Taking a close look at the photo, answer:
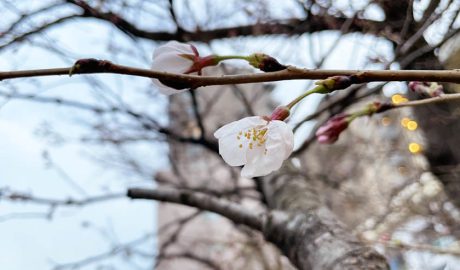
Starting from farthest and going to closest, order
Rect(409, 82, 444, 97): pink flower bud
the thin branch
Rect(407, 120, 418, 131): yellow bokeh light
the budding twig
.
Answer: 1. Rect(407, 120, 418, 131): yellow bokeh light
2. the thin branch
3. Rect(409, 82, 444, 97): pink flower bud
4. the budding twig

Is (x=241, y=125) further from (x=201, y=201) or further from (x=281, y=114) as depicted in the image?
(x=201, y=201)

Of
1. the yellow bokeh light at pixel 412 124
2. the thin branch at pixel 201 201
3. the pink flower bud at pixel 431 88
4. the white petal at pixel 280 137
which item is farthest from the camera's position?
the yellow bokeh light at pixel 412 124

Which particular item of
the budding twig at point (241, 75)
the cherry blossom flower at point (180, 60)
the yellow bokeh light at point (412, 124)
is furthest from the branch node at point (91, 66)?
the yellow bokeh light at point (412, 124)

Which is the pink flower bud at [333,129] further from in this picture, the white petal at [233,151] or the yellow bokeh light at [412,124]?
the yellow bokeh light at [412,124]

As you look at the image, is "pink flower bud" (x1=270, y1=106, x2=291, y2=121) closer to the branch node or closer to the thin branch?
the branch node

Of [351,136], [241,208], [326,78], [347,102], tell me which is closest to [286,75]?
[326,78]

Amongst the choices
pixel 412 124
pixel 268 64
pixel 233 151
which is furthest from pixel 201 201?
pixel 268 64

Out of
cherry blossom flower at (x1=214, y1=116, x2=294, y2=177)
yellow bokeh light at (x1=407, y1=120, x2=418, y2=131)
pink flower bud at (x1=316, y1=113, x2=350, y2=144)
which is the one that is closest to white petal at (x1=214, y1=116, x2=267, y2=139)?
cherry blossom flower at (x1=214, y1=116, x2=294, y2=177)
